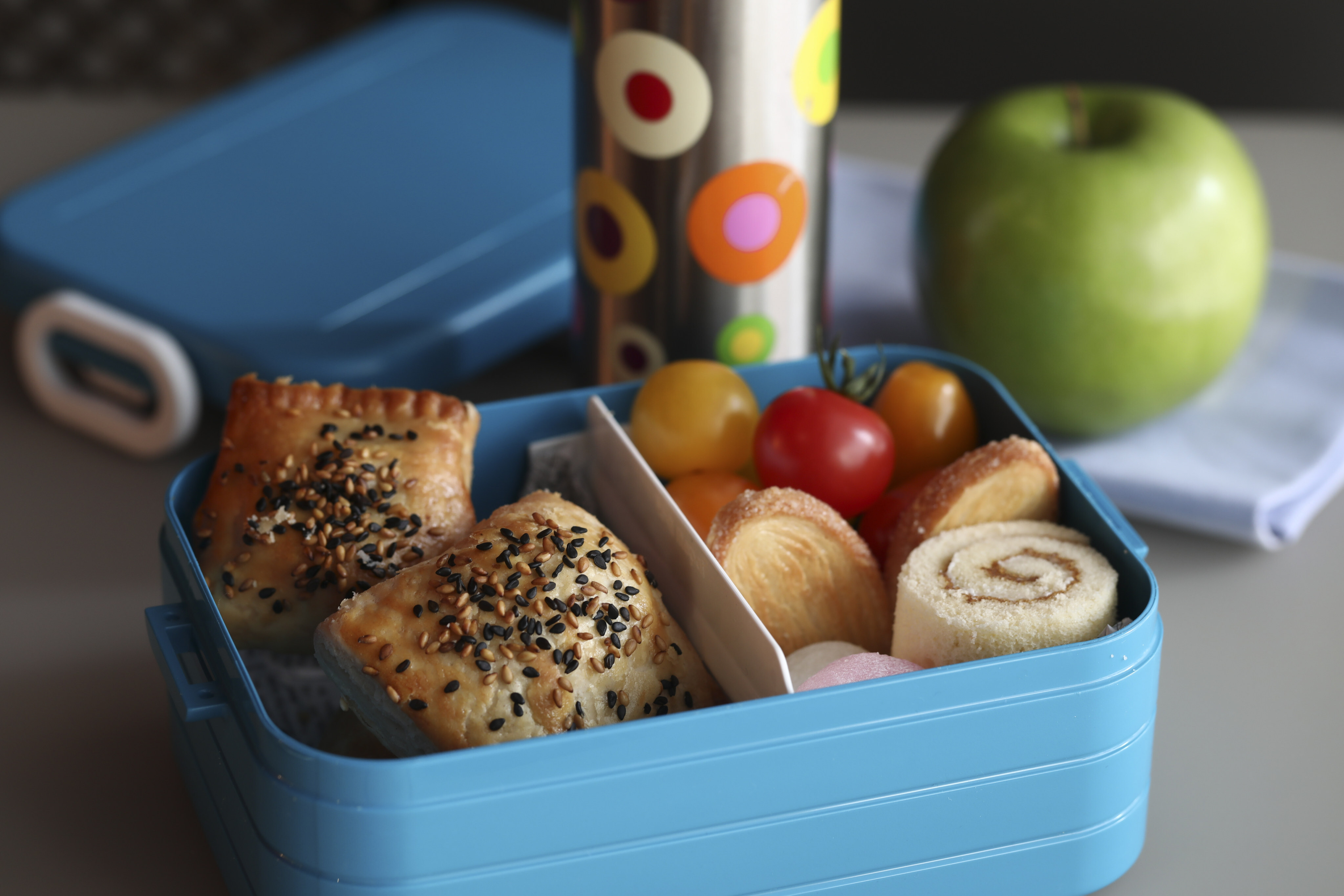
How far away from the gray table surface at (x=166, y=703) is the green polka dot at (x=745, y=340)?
24cm

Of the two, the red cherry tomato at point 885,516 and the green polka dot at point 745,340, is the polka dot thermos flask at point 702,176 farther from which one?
the red cherry tomato at point 885,516

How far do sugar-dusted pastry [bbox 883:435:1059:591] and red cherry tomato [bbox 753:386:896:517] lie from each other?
42mm

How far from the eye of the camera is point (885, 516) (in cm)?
82

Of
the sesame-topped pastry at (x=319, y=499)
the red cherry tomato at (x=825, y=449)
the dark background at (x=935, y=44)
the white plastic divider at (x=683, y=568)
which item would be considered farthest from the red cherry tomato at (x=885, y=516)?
the dark background at (x=935, y=44)

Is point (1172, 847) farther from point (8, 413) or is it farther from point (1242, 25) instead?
point (1242, 25)

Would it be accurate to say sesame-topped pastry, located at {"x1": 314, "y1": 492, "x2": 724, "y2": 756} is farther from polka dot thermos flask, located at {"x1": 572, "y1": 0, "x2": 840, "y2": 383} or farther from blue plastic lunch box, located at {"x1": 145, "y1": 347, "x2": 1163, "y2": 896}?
polka dot thermos flask, located at {"x1": 572, "y1": 0, "x2": 840, "y2": 383}

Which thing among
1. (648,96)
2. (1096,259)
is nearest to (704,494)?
(648,96)

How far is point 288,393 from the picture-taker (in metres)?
0.78

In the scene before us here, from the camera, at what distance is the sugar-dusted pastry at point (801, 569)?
73 cm

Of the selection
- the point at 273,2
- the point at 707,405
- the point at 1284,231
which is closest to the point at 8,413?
the point at 707,405

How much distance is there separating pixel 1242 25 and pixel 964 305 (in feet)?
4.58

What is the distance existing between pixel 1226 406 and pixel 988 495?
0.45 meters

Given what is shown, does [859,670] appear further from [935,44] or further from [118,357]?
[935,44]

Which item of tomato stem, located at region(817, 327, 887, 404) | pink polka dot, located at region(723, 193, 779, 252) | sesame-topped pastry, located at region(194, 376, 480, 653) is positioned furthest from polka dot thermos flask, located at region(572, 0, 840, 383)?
sesame-topped pastry, located at region(194, 376, 480, 653)
